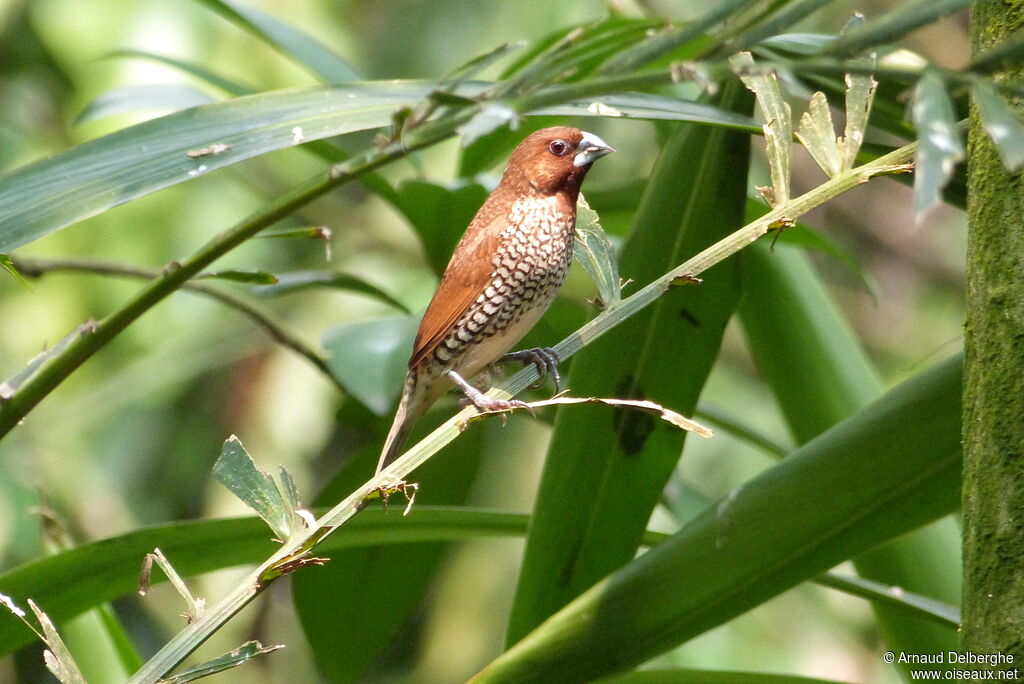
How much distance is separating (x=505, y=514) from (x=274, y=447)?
100 inches

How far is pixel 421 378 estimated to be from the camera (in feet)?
6.98

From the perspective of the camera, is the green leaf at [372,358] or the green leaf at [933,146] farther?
the green leaf at [372,358]

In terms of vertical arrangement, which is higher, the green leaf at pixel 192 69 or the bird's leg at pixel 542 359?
the green leaf at pixel 192 69

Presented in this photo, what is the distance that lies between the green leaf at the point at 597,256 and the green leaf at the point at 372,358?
0.56m

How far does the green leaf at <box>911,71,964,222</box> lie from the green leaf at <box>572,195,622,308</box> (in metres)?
0.57

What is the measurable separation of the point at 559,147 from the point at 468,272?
31 centimetres

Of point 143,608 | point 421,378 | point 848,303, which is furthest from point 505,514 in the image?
point 848,303

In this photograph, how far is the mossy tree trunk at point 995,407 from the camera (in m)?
1.08

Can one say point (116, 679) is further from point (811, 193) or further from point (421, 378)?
point (811, 193)

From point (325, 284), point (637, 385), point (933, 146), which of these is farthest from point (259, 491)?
point (325, 284)

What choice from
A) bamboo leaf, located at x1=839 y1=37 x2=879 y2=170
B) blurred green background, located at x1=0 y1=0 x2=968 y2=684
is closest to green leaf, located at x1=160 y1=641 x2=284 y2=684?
bamboo leaf, located at x1=839 y1=37 x2=879 y2=170

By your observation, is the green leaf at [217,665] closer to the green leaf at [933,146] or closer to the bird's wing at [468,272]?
the green leaf at [933,146]

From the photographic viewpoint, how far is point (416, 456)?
97 cm

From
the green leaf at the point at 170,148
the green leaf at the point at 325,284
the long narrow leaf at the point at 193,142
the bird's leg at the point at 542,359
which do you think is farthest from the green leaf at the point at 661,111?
the green leaf at the point at 325,284
